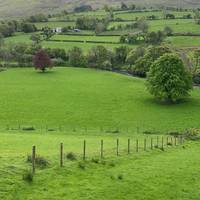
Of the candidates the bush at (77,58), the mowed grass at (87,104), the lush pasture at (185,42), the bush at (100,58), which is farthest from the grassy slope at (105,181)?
the lush pasture at (185,42)

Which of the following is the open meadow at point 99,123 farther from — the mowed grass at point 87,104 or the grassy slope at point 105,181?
the mowed grass at point 87,104

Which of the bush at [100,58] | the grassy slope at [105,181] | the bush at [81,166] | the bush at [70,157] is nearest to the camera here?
the grassy slope at [105,181]

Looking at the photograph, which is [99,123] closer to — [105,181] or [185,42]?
[105,181]

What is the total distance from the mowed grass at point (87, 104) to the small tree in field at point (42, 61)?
371 cm

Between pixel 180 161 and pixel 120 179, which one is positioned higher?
pixel 120 179

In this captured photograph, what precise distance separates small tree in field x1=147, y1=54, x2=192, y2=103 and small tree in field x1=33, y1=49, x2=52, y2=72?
1719 inches

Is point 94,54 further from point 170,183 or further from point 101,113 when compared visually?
point 170,183

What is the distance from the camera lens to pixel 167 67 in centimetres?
11831

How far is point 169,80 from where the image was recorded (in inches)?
4523

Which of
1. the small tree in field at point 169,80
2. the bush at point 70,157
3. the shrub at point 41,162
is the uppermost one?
the shrub at point 41,162

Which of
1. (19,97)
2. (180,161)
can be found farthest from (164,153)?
(19,97)

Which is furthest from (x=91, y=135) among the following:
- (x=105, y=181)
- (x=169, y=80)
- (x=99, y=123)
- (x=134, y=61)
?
(x=134, y=61)

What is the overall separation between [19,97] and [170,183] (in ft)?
290

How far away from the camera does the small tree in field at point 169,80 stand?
113875 mm
